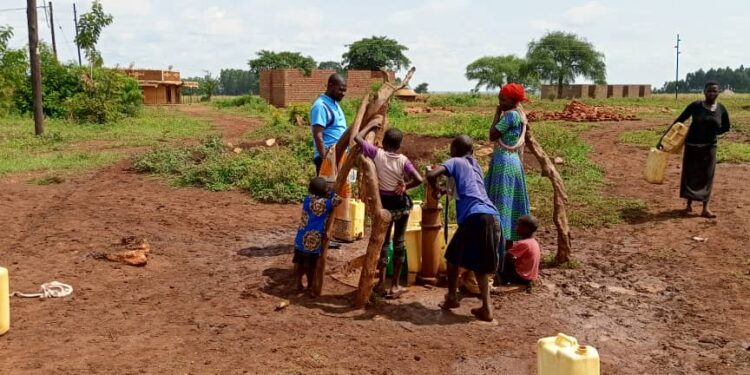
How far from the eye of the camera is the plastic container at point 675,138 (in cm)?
779

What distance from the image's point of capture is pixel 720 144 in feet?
48.1

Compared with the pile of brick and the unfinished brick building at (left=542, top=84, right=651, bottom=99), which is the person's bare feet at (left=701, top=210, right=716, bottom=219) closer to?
the pile of brick

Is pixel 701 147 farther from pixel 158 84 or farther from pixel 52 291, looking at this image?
pixel 158 84

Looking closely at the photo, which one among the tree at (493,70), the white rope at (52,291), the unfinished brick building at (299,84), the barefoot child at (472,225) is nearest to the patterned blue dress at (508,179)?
the barefoot child at (472,225)

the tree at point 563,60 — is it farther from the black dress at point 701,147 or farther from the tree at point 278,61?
the black dress at point 701,147

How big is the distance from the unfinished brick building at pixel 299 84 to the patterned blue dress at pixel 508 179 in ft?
88.0

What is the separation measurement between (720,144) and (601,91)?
39.3 m

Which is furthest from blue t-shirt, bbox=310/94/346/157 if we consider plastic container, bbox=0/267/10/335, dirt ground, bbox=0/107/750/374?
plastic container, bbox=0/267/10/335

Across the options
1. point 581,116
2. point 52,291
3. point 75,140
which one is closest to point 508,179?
point 52,291

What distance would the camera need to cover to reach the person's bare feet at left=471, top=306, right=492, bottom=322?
4.74m

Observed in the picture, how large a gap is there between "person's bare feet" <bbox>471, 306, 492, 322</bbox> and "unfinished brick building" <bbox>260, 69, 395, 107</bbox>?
1093 inches

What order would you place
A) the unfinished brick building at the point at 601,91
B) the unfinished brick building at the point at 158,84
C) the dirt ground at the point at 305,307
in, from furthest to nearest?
the unfinished brick building at the point at 601,91 < the unfinished brick building at the point at 158,84 < the dirt ground at the point at 305,307

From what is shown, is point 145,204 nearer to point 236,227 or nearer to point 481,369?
point 236,227

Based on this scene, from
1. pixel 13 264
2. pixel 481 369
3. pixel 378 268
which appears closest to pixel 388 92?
pixel 378 268
